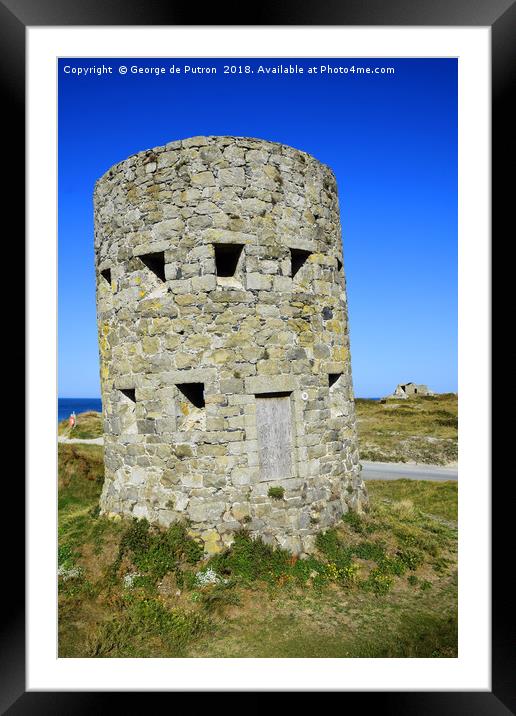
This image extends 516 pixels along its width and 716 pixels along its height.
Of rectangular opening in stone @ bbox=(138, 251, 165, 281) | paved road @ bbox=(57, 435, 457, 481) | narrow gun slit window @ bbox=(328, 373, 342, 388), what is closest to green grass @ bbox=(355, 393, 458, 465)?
paved road @ bbox=(57, 435, 457, 481)

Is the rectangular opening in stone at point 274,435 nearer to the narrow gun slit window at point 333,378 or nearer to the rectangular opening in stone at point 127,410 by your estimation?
the narrow gun slit window at point 333,378

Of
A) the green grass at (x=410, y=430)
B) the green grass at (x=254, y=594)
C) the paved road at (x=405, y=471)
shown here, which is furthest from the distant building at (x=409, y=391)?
the green grass at (x=254, y=594)

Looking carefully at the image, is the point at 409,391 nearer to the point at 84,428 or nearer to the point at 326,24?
the point at 84,428

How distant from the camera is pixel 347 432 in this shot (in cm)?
848

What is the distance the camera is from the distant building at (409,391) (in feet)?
92.9

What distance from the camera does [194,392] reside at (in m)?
7.45

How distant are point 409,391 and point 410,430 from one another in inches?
304

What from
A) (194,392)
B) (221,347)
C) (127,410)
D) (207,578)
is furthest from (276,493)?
(127,410)
